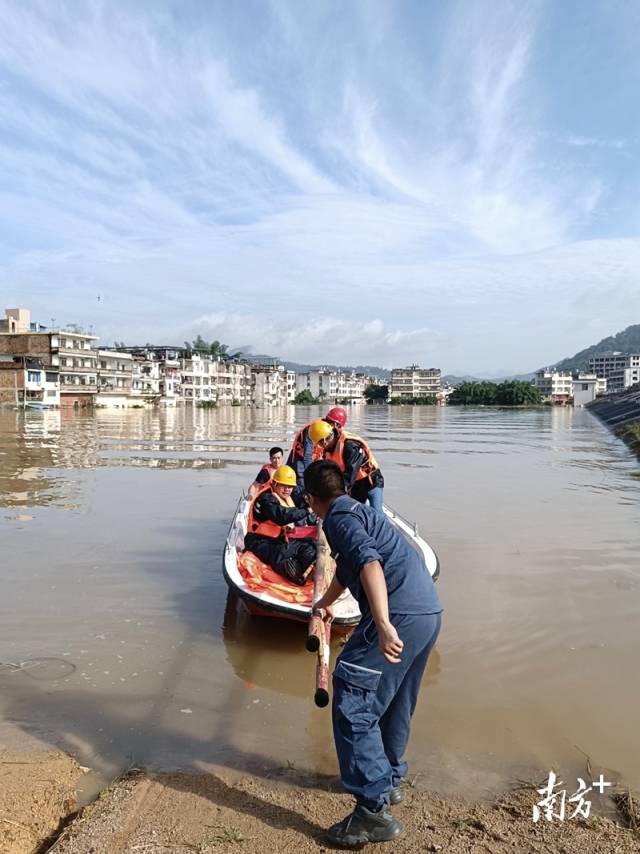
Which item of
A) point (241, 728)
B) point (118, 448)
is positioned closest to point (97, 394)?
point (118, 448)

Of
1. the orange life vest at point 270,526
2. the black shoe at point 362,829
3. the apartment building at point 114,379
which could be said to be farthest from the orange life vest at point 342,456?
the apartment building at point 114,379

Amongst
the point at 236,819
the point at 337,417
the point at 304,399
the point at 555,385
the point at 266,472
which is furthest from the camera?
the point at 555,385

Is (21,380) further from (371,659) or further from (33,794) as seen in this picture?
(371,659)

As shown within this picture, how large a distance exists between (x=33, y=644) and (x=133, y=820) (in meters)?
3.29

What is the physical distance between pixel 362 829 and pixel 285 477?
15.5 ft

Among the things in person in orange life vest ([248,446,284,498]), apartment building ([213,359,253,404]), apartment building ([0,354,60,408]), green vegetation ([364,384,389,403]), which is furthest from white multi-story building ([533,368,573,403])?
person in orange life vest ([248,446,284,498])

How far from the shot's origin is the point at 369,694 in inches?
128

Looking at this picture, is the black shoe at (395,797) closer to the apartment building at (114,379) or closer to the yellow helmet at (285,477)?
the yellow helmet at (285,477)

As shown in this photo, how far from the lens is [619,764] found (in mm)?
4320

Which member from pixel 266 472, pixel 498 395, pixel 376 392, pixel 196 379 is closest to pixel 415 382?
pixel 376 392

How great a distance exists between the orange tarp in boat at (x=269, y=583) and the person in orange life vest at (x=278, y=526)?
8cm

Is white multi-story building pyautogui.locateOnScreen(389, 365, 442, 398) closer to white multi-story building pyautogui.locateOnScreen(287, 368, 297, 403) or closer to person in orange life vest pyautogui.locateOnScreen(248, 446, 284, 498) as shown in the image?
white multi-story building pyautogui.locateOnScreen(287, 368, 297, 403)

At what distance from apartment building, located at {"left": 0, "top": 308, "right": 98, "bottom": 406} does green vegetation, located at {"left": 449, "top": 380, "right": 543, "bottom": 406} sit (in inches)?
3180

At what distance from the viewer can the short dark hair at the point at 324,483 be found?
11.1 ft
